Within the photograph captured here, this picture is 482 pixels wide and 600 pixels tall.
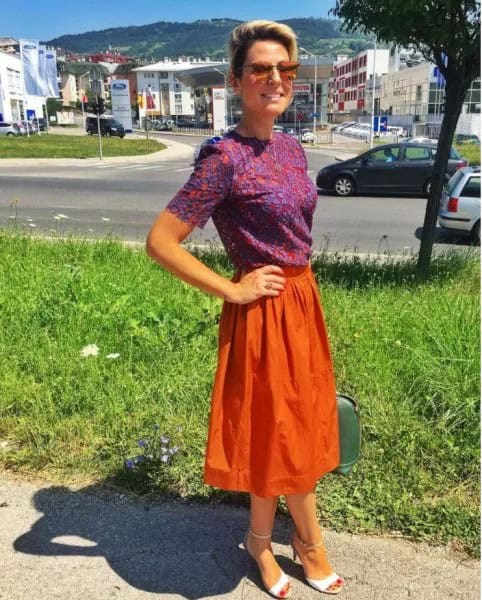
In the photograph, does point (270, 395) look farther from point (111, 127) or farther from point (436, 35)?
point (111, 127)

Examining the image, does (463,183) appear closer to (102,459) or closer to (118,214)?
(118,214)

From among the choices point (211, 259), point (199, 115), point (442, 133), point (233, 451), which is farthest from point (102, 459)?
point (199, 115)

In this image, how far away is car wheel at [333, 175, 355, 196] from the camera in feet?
54.7

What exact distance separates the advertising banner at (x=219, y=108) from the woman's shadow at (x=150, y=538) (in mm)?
45124

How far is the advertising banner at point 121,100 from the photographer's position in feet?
169

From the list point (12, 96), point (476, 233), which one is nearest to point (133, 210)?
point (476, 233)

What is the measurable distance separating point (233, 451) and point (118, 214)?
1115cm

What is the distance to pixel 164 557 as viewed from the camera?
7.50 feet

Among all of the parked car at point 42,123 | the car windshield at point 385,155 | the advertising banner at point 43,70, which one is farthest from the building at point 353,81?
the car windshield at point 385,155

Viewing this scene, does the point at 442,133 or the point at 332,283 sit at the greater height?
the point at 442,133

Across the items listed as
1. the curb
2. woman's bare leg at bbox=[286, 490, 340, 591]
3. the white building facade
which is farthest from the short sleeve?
the white building facade

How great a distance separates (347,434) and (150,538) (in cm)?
92

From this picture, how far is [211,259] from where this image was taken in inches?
251

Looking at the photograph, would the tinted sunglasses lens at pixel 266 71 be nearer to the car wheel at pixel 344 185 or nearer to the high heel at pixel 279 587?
the high heel at pixel 279 587
